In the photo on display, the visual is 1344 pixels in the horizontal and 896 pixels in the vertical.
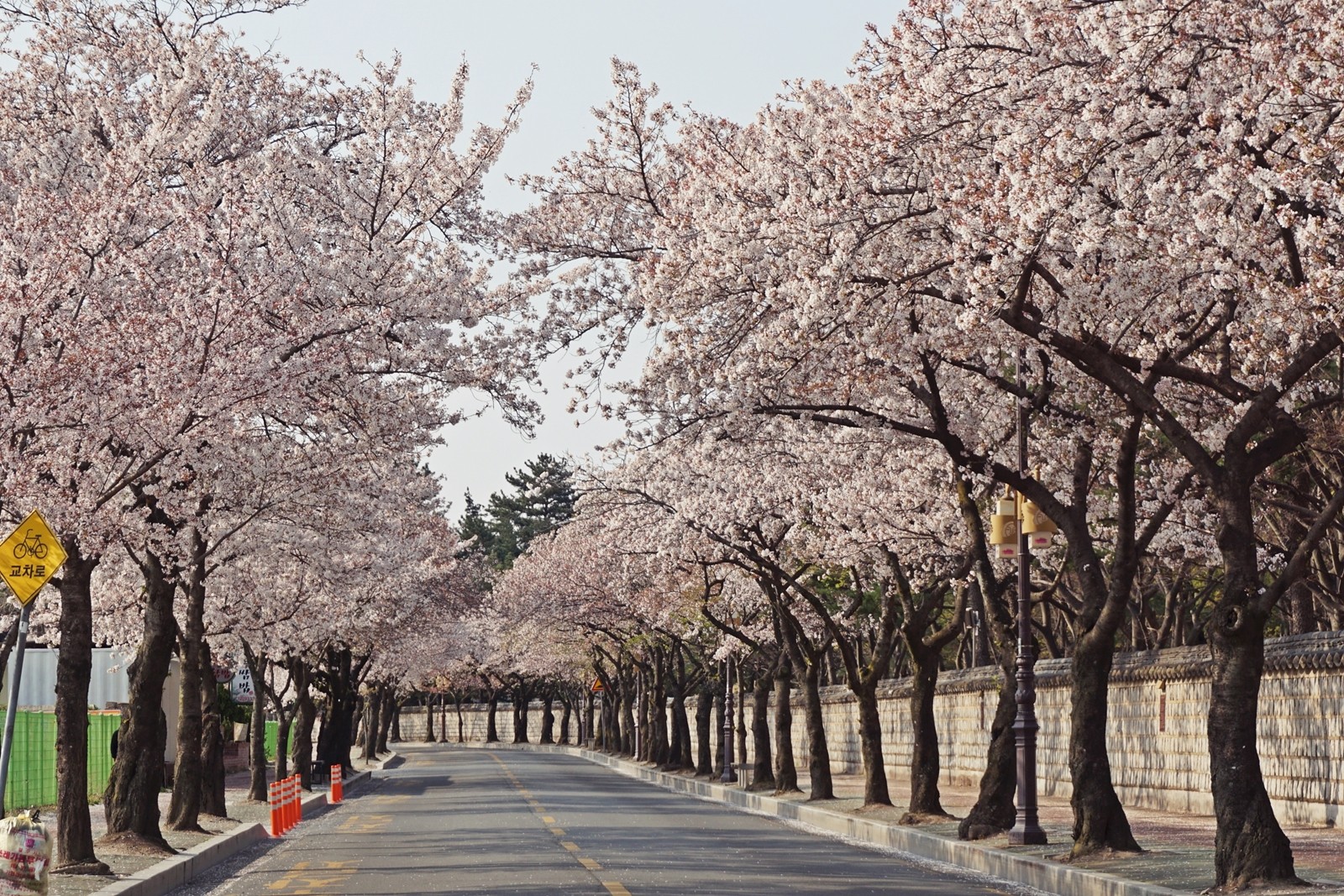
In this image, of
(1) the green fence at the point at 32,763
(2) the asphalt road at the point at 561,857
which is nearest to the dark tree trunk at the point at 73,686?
(2) the asphalt road at the point at 561,857

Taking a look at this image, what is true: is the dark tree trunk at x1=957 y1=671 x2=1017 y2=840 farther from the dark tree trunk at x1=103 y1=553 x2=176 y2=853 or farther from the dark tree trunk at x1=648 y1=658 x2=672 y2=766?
the dark tree trunk at x1=648 y1=658 x2=672 y2=766

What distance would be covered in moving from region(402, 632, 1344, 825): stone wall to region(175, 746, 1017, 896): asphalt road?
271 inches

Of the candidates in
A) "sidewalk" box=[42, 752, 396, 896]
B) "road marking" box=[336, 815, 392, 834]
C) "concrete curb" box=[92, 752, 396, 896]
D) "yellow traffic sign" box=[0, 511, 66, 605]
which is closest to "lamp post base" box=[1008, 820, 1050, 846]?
"concrete curb" box=[92, 752, 396, 896]

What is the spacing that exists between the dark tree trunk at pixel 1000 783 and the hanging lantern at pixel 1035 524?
2323mm

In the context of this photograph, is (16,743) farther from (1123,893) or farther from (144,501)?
(1123,893)

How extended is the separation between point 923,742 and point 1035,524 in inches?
272

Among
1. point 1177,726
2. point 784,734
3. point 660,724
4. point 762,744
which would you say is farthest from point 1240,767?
point 660,724

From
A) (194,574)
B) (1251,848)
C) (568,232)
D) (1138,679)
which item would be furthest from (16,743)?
(1251,848)

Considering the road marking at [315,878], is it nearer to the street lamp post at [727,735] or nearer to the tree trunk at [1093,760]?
the tree trunk at [1093,760]

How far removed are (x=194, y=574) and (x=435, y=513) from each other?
29.4 meters

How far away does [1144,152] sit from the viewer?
1262 centimetres

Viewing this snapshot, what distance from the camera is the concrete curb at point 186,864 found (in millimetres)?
15797

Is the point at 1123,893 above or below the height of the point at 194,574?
below

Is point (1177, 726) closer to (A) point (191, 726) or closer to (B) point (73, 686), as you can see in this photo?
(A) point (191, 726)
